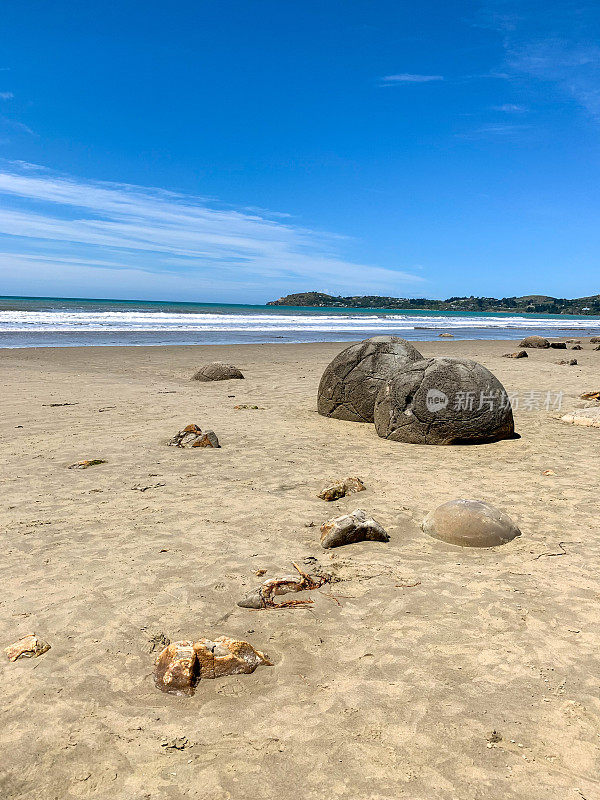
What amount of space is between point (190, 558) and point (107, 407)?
20.6 feet

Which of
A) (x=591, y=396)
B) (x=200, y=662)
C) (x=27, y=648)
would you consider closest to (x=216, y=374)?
(x=591, y=396)

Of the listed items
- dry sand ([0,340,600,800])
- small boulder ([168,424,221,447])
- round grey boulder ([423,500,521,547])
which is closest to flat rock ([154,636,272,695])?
dry sand ([0,340,600,800])

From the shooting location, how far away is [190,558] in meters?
4.12

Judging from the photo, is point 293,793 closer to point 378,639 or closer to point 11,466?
point 378,639

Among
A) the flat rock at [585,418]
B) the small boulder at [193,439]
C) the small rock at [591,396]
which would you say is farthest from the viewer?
the small rock at [591,396]

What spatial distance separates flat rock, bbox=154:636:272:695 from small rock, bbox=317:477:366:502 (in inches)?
93.2

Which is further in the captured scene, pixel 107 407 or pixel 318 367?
pixel 318 367

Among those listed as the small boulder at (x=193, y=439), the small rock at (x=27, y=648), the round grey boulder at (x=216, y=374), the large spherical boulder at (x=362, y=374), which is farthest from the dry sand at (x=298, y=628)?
the round grey boulder at (x=216, y=374)

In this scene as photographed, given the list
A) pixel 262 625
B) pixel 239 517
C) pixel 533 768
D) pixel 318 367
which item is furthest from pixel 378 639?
pixel 318 367

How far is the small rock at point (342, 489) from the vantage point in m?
5.31

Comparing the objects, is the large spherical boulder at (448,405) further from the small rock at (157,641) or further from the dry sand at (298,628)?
the small rock at (157,641)

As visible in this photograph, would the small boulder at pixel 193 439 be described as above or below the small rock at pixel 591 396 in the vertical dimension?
below

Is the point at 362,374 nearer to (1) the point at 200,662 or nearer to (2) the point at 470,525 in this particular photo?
Result: (2) the point at 470,525

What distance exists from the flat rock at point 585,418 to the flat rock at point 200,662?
7.18m
